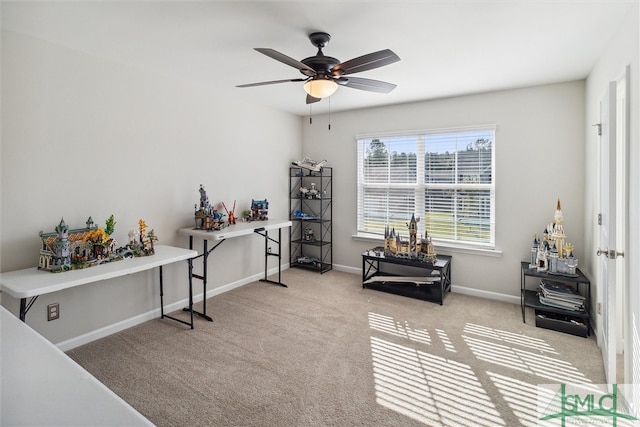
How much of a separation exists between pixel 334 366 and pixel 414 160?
9.70 ft

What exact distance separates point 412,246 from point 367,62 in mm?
2557

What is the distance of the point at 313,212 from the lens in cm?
528

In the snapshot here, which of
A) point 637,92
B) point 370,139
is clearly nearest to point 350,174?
point 370,139

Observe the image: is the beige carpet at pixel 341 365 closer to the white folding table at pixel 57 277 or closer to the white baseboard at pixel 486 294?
the white baseboard at pixel 486 294

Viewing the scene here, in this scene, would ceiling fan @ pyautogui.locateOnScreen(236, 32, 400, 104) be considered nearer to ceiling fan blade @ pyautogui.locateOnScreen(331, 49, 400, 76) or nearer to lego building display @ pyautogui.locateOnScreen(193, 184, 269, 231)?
ceiling fan blade @ pyautogui.locateOnScreen(331, 49, 400, 76)

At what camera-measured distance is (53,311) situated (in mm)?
2562

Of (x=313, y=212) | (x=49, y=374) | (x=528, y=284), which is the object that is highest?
(x=313, y=212)

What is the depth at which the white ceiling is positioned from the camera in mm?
2031

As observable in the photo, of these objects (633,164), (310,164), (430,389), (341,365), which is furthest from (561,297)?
(310,164)

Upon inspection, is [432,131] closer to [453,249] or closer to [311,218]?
[453,249]

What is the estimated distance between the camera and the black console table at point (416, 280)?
377 centimetres

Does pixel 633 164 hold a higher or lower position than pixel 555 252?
higher

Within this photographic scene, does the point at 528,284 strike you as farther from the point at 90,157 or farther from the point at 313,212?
the point at 90,157

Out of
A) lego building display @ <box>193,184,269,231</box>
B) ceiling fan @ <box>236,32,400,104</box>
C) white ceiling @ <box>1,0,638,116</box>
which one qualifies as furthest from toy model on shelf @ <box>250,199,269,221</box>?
ceiling fan @ <box>236,32,400,104</box>
